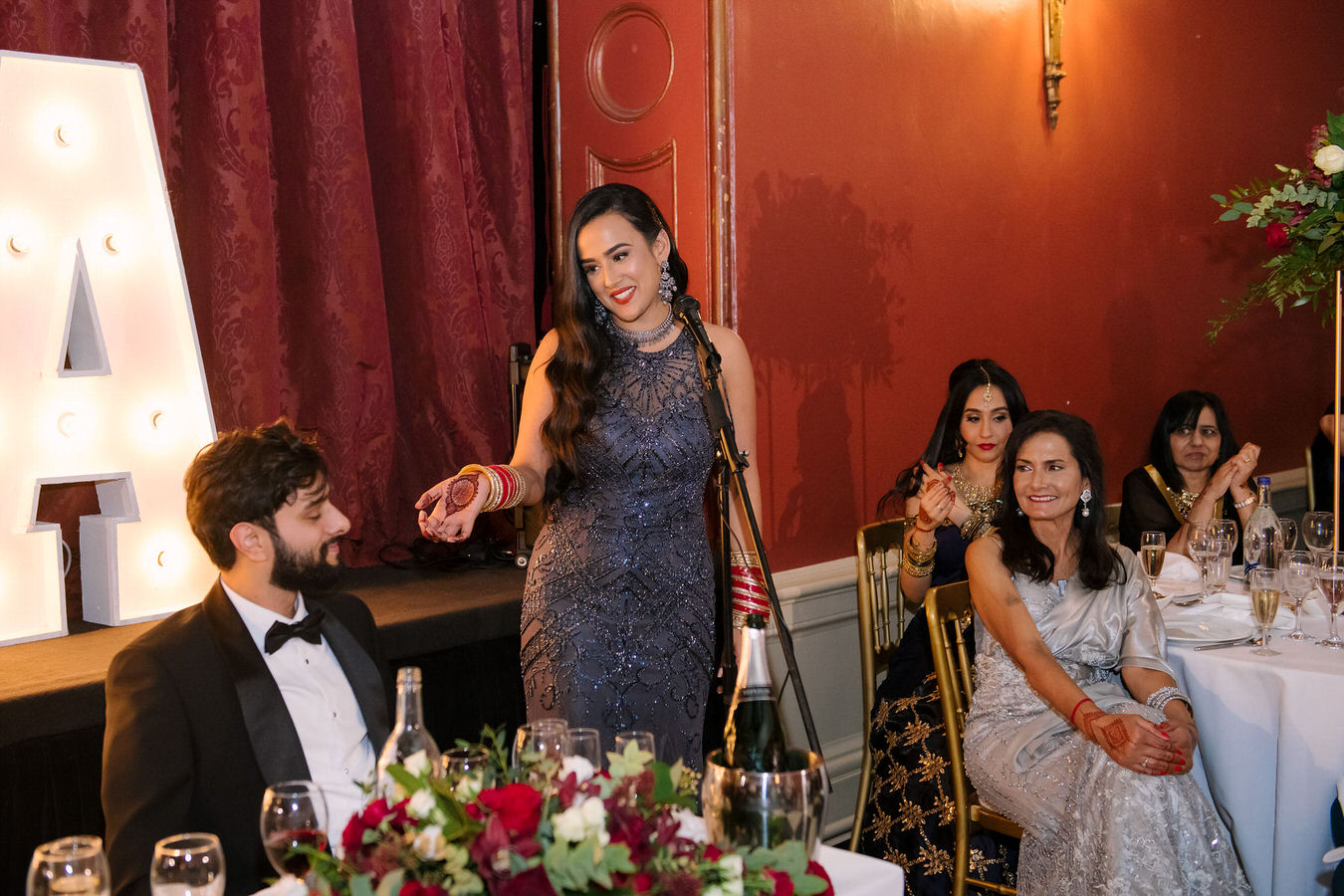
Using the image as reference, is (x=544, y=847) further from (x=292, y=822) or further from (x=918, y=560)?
(x=918, y=560)

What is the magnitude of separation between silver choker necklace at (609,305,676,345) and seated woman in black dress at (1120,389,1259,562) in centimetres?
227

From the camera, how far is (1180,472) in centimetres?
430

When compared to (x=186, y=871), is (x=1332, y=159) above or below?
above

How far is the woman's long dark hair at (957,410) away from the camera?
3.65 meters

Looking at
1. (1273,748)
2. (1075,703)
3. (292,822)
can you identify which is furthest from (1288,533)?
(292,822)

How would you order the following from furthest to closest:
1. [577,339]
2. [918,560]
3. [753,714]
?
[918,560] < [577,339] < [753,714]

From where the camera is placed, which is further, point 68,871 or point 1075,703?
point 1075,703

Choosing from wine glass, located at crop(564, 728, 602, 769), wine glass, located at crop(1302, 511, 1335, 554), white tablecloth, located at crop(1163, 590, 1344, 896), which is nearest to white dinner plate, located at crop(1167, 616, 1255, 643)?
white tablecloth, located at crop(1163, 590, 1344, 896)

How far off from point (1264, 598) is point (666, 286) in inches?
58.0

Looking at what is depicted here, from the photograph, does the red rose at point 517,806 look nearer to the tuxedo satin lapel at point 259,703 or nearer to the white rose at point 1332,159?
the tuxedo satin lapel at point 259,703

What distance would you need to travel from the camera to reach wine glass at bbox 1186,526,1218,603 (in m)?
3.10

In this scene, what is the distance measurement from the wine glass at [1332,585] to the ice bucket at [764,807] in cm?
207

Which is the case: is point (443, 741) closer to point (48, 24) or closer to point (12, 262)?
point (12, 262)

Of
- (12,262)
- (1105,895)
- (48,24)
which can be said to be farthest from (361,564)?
(1105,895)
